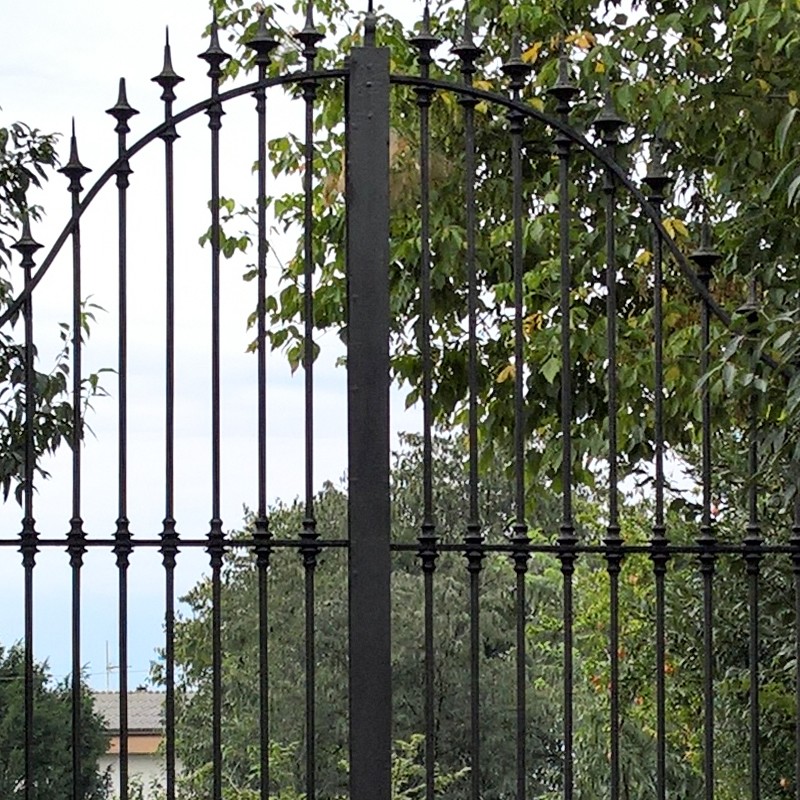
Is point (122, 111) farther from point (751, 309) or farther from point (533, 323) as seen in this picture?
point (533, 323)

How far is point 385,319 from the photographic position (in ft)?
12.0

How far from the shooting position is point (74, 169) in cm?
375

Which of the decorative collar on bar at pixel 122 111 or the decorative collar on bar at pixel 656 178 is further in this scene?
the decorative collar on bar at pixel 656 178

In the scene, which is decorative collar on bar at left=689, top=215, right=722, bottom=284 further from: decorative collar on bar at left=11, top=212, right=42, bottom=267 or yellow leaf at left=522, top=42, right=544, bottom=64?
yellow leaf at left=522, top=42, right=544, bottom=64

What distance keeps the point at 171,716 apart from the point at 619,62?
3647 mm

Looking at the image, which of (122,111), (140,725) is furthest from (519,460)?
(140,725)

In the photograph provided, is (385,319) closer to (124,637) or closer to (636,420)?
(124,637)

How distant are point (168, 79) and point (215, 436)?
866mm

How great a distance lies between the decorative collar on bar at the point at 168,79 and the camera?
3.71 m

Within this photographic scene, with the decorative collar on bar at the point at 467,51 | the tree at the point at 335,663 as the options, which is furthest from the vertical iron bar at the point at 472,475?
the tree at the point at 335,663

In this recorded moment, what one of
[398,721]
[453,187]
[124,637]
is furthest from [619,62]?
[398,721]

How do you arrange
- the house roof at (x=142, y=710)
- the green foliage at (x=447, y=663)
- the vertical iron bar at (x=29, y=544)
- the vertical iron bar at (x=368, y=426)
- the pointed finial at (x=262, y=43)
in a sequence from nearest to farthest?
the vertical iron bar at (x=29, y=544)
the vertical iron bar at (x=368, y=426)
the pointed finial at (x=262, y=43)
the green foliage at (x=447, y=663)
the house roof at (x=142, y=710)

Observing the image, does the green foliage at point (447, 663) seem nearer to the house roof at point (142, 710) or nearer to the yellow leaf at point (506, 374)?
the house roof at point (142, 710)

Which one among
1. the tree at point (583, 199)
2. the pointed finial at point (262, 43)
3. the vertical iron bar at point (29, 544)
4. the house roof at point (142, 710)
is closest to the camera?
the vertical iron bar at point (29, 544)
